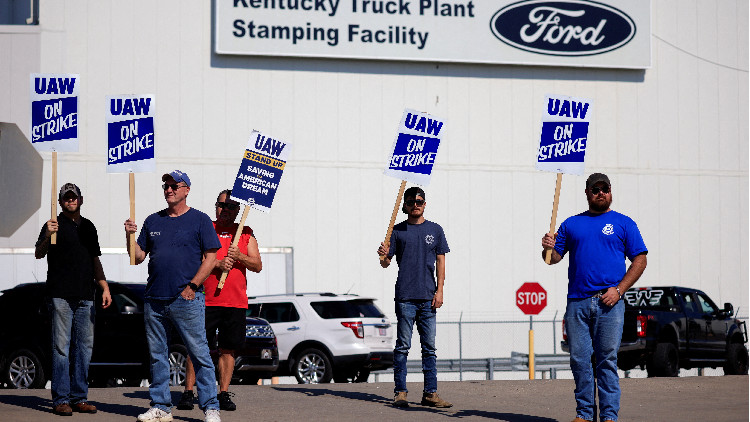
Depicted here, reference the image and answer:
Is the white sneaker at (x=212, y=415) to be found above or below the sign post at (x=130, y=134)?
below

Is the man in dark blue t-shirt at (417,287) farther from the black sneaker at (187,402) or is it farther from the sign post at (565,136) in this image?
the black sneaker at (187,402)

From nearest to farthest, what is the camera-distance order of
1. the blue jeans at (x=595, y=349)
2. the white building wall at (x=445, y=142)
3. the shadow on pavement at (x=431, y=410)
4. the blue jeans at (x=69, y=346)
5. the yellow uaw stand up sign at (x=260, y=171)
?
1. the blue jeans at (x=595, y=349)
2. the blue jeans at (x=69, y=346)
3. the shadow on pavement at (x=431, y=410)
4. the yellow uaw stand up sign at (x=260, y=171)
5. the white building wall at (x=445, y=142)

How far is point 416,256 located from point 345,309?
827 centimetres

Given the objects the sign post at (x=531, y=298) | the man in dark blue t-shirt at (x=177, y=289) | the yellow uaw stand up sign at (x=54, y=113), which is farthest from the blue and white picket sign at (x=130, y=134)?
the sign post at (x=531, y=298)

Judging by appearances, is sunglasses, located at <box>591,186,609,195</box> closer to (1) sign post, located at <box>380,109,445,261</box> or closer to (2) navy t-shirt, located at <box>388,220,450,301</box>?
(2) navy t-shirt, located at <box>388,220,450,301</box>

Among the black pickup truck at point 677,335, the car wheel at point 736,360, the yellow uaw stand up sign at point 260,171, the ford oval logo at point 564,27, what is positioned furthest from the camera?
the ford oval logo at point 564,27

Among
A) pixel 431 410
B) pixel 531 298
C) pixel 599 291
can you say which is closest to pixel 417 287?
pixel 431 410

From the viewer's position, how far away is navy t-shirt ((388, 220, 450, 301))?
11.7 metres

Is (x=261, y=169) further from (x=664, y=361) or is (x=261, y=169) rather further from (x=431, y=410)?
(x=664, y=361)

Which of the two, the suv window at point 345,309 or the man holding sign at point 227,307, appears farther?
the suv window at point 345,309

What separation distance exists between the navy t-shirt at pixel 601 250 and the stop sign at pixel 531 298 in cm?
1710

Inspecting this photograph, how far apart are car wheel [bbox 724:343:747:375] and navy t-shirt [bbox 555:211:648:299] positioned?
502 inches

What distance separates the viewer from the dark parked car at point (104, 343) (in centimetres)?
1681

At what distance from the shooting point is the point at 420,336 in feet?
38.6
